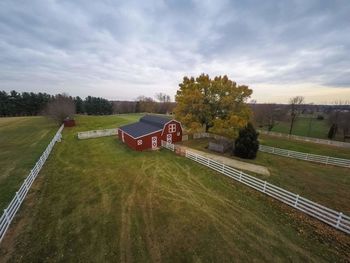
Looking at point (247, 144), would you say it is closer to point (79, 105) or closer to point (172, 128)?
point (172, 128)

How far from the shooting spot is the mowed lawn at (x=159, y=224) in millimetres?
7297

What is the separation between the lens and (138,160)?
721 inches

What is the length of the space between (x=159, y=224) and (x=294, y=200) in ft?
28.3

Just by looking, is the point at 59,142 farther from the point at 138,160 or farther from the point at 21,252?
the point at 21,252

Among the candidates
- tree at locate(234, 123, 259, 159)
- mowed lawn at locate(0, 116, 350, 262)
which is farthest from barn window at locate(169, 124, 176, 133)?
mowed lawn at locate(0, 116, 350, 262)

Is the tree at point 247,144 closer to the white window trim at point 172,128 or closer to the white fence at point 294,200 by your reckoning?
the white fence at point 294,200

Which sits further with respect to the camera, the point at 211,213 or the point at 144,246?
the point at 211,213

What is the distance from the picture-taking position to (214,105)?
2525 centimetres

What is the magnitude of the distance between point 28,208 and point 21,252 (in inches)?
149

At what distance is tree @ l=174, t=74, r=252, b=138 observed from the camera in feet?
76.8

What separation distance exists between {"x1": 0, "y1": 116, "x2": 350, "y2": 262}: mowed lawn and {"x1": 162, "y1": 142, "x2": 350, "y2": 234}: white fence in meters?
0.54

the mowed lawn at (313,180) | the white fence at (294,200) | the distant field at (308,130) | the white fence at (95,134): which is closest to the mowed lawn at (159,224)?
the white fence at (294,200)

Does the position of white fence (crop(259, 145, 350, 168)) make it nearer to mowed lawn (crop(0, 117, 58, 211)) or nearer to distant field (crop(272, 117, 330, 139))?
mowed lawn (crop(0, 117, 58, 211))

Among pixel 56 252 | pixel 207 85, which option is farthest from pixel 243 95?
pixel 56 252
